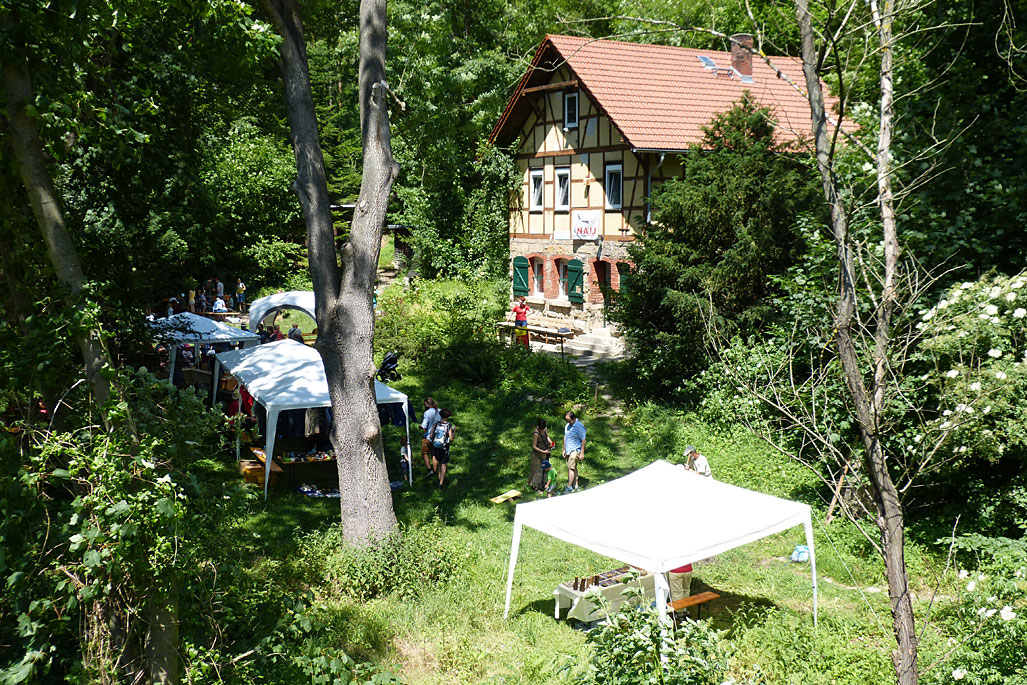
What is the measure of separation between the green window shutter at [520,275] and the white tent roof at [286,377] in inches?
562

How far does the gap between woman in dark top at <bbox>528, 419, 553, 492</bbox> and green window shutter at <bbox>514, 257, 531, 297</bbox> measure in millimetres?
15084

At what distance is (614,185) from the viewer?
23766mm

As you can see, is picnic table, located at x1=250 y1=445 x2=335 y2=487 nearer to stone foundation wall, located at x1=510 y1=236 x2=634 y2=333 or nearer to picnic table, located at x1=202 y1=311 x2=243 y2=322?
stone foundation wall, located at x1=510 y1=236 x2=634 y2=333

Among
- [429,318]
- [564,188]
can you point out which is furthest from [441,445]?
[564,188]

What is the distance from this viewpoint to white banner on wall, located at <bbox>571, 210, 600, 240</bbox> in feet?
80.0

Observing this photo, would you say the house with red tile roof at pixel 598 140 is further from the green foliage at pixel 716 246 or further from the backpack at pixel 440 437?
the backpack at pixel 440 437

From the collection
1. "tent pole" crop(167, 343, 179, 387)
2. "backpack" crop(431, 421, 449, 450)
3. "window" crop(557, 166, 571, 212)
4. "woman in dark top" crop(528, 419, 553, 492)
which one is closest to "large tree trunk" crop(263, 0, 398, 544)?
"backpack" crop(431, 421, 449, 450)

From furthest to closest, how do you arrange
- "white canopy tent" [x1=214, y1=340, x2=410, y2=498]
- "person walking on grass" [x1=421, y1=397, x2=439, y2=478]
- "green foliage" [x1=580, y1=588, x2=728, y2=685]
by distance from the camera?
1. "person walking on grass" [x1=421, y1=397, x2=439, y2=478]
2. "white canopy tent" [x1=214, y1=340, x2=410, y2=498]
3. "green foliage" [x1=580, y1=588, x2=728, y2=685]

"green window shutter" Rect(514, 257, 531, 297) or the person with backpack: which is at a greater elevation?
"green window shutter" Rect(514, 257, 531, 297)

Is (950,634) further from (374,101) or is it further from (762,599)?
(374,101)

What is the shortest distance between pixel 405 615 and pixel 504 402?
902 cm

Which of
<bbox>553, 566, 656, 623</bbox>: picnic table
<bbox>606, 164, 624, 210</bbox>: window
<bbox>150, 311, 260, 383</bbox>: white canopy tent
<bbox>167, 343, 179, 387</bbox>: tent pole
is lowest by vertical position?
<bbox>553, 566, 656, 623</bbox>: picnic table

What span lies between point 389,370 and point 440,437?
4.20 metres

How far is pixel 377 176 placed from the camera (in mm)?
9992
